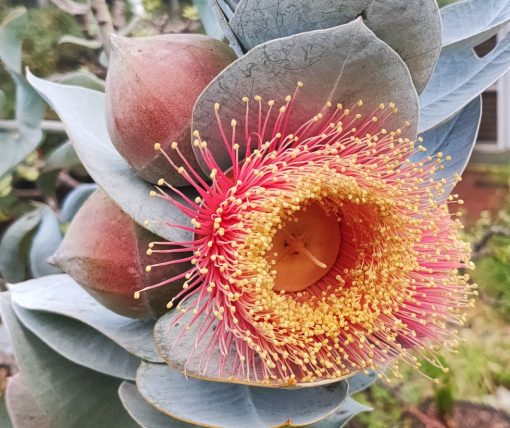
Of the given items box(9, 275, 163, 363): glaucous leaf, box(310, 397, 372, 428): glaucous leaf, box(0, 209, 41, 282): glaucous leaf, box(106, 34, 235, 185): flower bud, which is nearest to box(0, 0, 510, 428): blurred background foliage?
box(0, 209, 41, 282): glaucous leaf

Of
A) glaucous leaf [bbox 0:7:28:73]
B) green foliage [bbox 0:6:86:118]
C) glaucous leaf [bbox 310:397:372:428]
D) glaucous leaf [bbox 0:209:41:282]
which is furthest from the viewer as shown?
green foliage [bbox 0:6:86:118]

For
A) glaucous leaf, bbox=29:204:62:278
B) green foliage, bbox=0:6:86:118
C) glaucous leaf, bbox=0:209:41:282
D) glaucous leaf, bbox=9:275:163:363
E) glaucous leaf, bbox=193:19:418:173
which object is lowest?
green foliage, bbox=0:6:86:118

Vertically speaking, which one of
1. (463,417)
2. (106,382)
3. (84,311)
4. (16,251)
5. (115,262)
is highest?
(115,262)

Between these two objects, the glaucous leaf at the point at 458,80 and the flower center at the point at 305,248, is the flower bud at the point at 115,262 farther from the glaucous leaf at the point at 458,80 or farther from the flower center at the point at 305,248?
the glaucous leaf at the point at 458,80

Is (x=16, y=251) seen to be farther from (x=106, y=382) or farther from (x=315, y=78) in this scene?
(x=315, y=78)

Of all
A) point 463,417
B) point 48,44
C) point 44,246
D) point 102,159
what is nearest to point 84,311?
point 102,159

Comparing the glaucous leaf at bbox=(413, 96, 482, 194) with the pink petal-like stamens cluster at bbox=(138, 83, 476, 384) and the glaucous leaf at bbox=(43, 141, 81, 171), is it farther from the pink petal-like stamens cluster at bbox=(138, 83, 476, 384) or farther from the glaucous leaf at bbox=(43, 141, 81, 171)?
the glaucous leaf at bbox=(43, 141, 81, 171)
